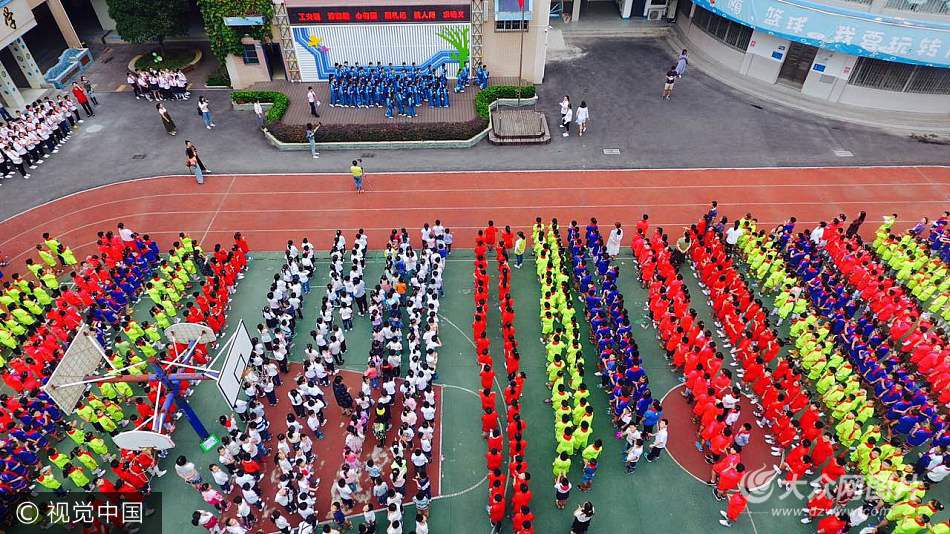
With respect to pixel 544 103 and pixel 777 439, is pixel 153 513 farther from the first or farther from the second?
pixel 544 103

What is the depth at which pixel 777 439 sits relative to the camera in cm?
1327

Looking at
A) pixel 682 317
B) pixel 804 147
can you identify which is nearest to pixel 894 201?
pixel 804 147

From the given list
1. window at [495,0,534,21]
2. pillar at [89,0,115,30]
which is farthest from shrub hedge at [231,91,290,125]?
pillar at [89,0,115,30]

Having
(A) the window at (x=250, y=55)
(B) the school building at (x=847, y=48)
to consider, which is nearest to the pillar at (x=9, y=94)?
(A) the window at (x=250, y=55)

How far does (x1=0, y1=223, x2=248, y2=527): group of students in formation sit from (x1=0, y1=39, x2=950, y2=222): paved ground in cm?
535

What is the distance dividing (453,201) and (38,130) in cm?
1687

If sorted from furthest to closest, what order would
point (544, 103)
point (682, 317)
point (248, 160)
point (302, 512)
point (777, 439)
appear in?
point (544, 103)
point (248, 160)
point (682, 317)
point (777, 439)
point (302, 512)

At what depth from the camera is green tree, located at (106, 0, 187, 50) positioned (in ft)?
89.6

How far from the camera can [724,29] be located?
29422 mm

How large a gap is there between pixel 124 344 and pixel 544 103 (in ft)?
63.9

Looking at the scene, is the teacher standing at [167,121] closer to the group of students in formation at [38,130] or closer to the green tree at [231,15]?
the group of students in formation at [38,130]

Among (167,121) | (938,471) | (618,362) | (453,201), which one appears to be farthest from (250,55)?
(938,471)

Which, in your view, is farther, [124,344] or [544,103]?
[544,103]

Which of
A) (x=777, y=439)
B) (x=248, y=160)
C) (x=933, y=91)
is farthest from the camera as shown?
(x=933, y=91)
